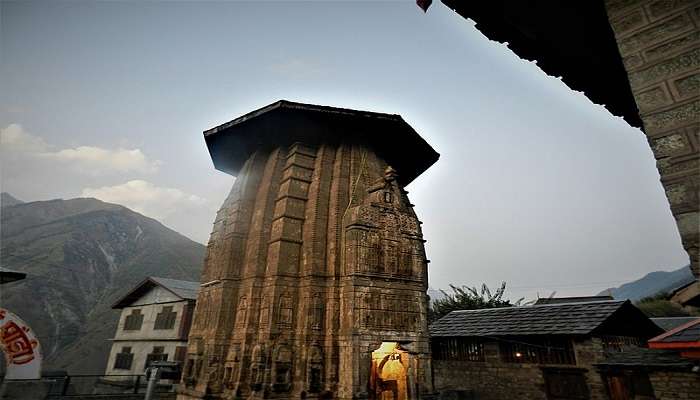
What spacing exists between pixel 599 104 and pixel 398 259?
7.64m

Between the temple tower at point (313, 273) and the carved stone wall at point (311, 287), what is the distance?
0.04m

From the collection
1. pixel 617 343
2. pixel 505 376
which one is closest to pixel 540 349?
pixel 505 376

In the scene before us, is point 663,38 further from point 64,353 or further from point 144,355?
point 64,353

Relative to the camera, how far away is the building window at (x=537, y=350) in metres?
17.0

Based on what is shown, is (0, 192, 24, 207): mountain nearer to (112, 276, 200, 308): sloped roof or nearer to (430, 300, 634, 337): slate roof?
(112, 276, 200, 308): sloped roof

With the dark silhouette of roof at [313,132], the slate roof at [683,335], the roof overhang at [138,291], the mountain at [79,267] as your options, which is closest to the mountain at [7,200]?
the mountain at [79,267]

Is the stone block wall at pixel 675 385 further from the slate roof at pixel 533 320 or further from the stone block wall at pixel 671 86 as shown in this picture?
the stone block wall at pixel 671 86

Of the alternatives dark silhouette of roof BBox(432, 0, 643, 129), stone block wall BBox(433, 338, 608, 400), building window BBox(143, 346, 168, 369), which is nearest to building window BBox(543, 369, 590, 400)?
stone block wall BBox(433, 338, 608, 400)

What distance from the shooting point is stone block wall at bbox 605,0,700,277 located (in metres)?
2.63

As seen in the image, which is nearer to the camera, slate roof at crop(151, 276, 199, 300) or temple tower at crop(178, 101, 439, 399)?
temple tower at crop(178, 101, 439, 399)

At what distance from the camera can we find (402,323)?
10828mm

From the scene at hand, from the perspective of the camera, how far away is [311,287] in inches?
420

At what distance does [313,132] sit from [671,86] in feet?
39.6

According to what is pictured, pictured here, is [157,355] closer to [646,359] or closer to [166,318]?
[166,318]
